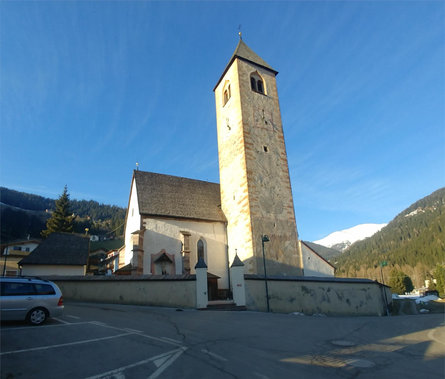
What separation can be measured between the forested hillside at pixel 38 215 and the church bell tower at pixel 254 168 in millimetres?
52870

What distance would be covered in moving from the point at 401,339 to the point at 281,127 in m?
22.2

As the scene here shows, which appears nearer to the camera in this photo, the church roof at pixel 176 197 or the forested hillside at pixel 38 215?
the church roof at pixel 176 197

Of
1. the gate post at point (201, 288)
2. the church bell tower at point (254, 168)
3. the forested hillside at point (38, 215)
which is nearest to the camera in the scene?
the gate post at point (201, 288)

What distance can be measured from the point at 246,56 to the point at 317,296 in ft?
76.7

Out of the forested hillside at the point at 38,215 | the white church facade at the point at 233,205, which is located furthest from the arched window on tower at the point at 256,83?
the forested hillside at the point at 38,215

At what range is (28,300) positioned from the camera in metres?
9.59

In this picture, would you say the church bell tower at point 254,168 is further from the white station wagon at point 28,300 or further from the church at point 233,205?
the white station wagon at point 28,300

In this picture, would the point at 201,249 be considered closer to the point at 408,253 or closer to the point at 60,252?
the point at 60,252

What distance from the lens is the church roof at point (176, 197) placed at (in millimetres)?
24531

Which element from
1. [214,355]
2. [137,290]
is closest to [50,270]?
[137,290]

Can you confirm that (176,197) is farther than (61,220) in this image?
No

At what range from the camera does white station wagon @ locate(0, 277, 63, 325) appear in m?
9.30

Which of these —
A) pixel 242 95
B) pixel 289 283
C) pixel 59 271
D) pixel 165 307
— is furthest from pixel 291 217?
pixel 59 271

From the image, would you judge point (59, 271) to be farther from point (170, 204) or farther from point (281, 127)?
point (281, 127)
